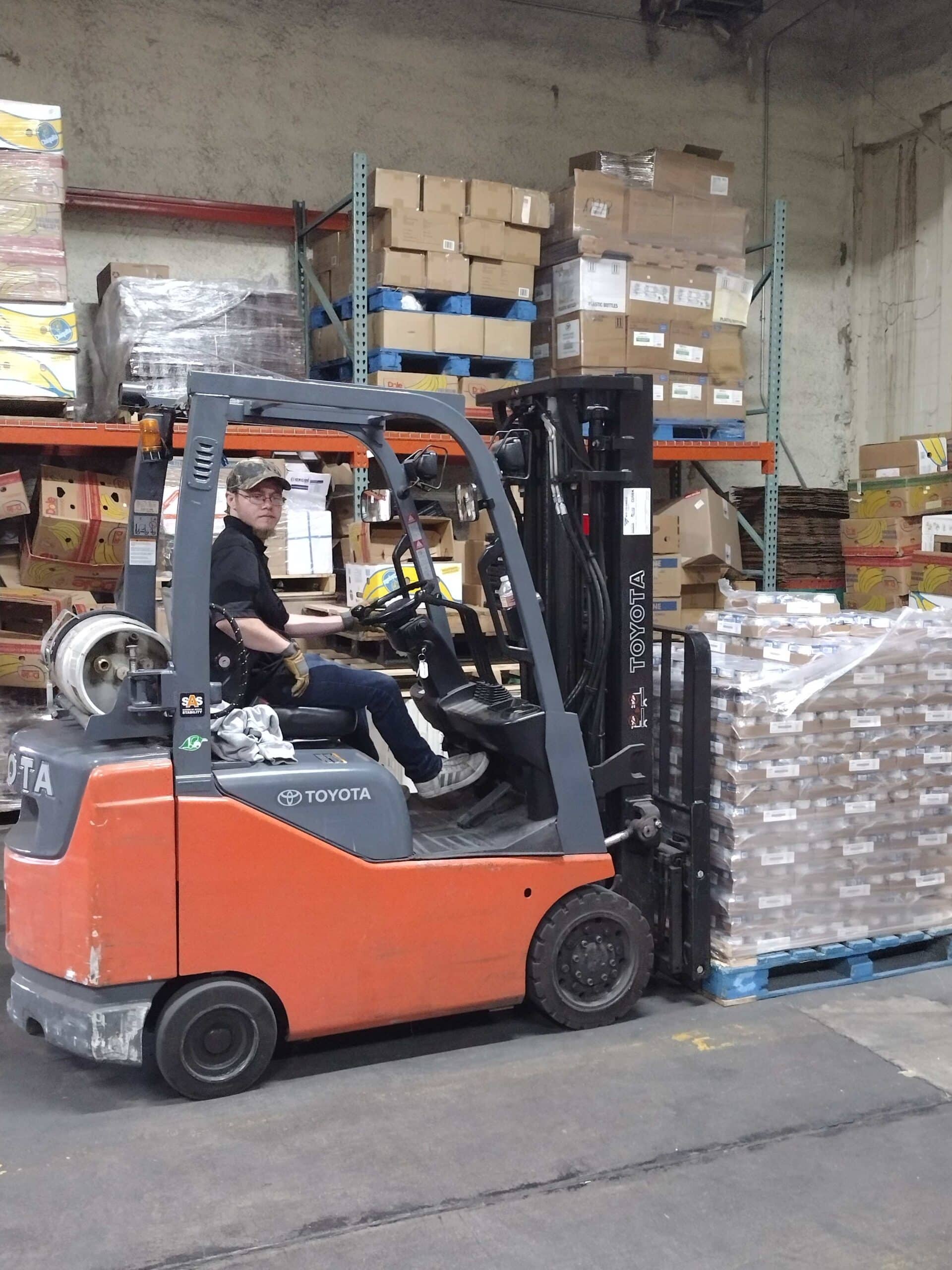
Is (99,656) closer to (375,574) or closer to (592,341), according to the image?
(375,574)

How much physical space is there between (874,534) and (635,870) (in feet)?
18.7

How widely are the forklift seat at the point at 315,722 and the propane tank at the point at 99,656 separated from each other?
0.54 m

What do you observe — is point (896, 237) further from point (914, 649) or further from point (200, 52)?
point (914, 649)

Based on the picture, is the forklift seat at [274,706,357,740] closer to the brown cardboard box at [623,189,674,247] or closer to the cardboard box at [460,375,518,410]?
the cardboard box at [460,375,518,410]

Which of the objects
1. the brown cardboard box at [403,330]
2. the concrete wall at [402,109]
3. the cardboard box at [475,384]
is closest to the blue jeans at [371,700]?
the brown cardboard box at [403,330]

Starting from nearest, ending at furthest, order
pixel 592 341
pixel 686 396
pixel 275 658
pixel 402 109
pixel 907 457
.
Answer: pixel 275 658, pixel 592 341, pixel 686 396, pixel 907 457, pixel 402 109

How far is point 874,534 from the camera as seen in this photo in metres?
9.04

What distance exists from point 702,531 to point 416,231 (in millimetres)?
2767

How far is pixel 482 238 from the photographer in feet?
25.2

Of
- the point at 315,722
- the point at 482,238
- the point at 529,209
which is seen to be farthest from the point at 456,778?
the point at 529,209

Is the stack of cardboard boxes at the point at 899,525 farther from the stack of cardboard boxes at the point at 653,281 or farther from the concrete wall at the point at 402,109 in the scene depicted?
the concrete wall at the point at 402,109

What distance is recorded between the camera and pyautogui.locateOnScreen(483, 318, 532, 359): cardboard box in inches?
304

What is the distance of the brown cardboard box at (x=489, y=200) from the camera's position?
7.62 m

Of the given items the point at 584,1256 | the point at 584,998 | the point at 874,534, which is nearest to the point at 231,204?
the point at 874,534
